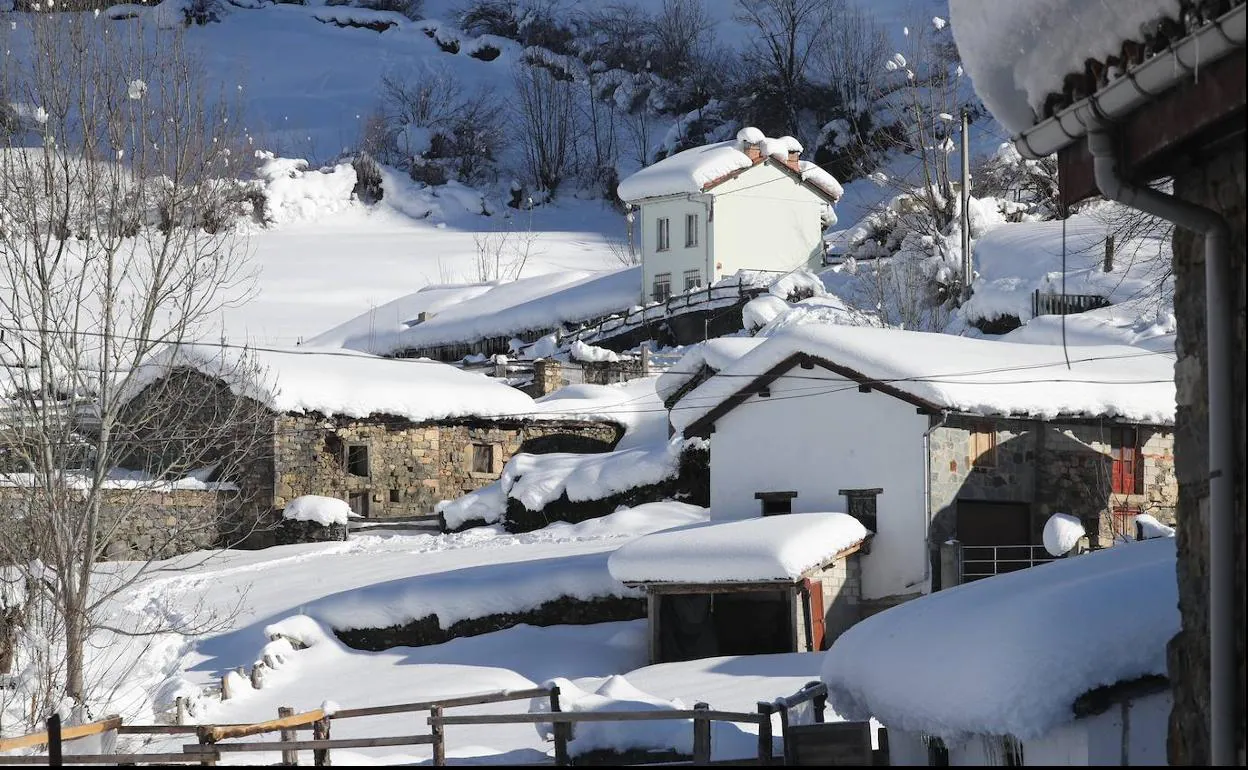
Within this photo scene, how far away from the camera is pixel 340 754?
13.8 meters

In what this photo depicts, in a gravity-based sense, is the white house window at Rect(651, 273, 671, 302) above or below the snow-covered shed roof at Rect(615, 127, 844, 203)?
below

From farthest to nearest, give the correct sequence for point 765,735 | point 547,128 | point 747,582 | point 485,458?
point 547,128
point 485,458
point 747,582
point 765,735

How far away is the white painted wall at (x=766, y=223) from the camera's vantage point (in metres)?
46.6

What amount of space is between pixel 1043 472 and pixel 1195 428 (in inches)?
720

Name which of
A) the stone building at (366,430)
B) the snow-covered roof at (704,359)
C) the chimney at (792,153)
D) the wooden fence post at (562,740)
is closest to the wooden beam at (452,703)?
the wooden fence post at (562,740)

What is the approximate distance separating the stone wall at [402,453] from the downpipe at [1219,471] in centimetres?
2808

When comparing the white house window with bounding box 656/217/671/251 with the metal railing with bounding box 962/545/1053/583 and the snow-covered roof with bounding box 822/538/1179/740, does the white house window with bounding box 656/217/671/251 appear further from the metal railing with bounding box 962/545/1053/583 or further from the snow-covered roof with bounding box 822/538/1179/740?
the snow-covered roof with bounding box 822/538/1179/740

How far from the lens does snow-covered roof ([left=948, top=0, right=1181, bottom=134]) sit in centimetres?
523

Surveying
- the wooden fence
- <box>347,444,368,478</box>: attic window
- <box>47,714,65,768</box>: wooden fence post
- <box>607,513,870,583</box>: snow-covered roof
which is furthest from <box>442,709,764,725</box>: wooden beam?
<box>347,444,368,478</box>: attic window

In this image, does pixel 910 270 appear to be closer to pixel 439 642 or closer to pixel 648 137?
pixel 439 642

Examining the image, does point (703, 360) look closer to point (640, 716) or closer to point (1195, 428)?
point (640, 716)

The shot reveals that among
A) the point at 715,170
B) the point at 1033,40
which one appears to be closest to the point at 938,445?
the point at 1033,40

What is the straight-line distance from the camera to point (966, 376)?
23.0 m

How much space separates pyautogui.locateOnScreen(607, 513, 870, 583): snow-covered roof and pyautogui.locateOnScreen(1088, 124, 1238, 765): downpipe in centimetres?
1519
